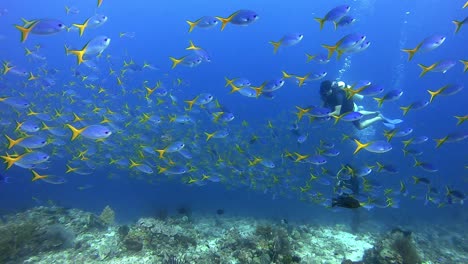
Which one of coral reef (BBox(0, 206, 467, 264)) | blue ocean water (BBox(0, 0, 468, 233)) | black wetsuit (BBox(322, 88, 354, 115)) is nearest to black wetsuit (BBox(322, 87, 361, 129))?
black wetsuit (BBox(322, 88, 354, 115))

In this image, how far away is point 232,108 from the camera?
6488cm

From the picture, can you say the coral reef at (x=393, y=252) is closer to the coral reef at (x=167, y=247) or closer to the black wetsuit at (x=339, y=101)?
the coral reef at (x=167, y=247)

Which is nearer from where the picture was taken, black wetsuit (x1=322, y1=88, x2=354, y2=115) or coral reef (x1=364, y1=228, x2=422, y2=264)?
coral reef (x1=364, y1=228, x2=422, y2=264)

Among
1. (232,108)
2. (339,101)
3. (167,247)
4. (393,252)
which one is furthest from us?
(232,108)

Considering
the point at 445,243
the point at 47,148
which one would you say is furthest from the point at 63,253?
the point at 445,243

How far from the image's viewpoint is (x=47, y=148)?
18.4 meters

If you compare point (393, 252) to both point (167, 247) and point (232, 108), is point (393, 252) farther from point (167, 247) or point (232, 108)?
point (232, 108)

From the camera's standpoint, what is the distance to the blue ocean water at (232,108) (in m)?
14.7

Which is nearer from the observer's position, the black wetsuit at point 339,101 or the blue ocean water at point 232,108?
the black wetsuit at point 339,101

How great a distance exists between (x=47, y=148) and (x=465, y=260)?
19795 millimetres

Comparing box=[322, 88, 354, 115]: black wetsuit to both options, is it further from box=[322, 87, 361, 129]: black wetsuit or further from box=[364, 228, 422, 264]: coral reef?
box=[364, 228, 422, 264]: coral reef

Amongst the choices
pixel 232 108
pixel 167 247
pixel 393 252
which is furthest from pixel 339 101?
pixel 232 108

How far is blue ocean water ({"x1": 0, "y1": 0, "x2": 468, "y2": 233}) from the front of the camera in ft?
48.1

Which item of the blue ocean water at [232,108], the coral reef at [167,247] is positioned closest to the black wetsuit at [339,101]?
the blue ocean water at [232,108]
